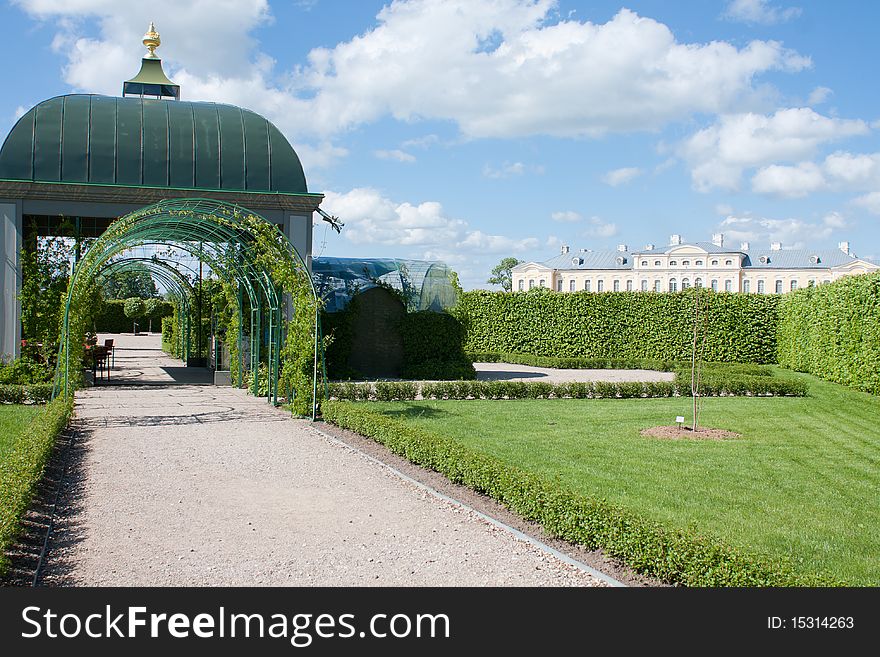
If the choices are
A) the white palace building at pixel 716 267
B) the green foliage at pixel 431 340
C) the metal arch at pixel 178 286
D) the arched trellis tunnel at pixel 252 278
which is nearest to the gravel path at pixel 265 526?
the arched trellis tunnel at pixel 252 278

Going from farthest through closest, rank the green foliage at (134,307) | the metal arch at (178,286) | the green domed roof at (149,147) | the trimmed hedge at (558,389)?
1. the green foliage at (134,307)
2. the metal arch at (178,286)
3. the green domed roof at (149,147)
4. the trimmed hedge at (558,389)

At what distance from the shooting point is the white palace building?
272ft

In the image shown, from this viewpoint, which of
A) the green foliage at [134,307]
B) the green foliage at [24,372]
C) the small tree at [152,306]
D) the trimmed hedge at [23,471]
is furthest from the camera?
the green foliage at [134,307]

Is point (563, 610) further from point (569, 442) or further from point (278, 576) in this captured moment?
point (569, 442)

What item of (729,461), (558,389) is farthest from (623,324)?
(729,461)

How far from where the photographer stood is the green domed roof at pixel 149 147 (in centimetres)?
1767

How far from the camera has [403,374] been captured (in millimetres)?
22297

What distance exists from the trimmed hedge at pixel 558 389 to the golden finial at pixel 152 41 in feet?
38.5

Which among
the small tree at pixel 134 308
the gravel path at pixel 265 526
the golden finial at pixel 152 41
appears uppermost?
the golden finial at pixel 152 41

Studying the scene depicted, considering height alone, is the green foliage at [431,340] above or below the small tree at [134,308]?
below

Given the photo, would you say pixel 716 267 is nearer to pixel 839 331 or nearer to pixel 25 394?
pixel 839 331

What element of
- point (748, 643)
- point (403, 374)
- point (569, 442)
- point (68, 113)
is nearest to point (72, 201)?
point (68, 113)

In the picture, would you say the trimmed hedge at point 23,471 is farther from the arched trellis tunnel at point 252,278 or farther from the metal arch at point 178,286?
the metal arch at point 178,286

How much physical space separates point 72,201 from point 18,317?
2.79 m
